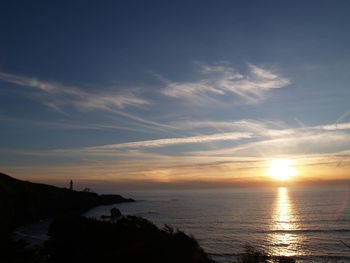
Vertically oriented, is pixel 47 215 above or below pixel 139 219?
below

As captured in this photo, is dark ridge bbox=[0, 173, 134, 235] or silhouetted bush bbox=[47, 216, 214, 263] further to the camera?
dark ridge bbox=[0, 173, 134, 235]

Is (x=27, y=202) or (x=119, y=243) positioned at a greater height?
(x=119, y=243)

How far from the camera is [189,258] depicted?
2044 cm

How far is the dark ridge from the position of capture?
61688 mm

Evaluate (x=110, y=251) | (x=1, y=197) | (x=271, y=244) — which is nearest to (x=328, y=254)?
(x=271, y=244)

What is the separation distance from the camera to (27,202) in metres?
75.7

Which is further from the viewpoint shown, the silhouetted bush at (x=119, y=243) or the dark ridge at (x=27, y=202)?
the dark ridge at (x=27, y=202)

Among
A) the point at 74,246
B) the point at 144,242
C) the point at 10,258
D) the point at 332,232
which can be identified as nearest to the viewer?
→ the point at 10,258

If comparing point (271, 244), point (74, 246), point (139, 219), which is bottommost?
point (271, 244)

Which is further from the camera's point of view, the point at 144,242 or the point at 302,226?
the point at 302,226

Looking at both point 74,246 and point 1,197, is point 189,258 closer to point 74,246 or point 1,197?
point 74,246

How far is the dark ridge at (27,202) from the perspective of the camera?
61.7 m

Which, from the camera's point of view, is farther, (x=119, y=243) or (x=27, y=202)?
(x=27, y=202)

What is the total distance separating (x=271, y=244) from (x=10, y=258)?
147ft
